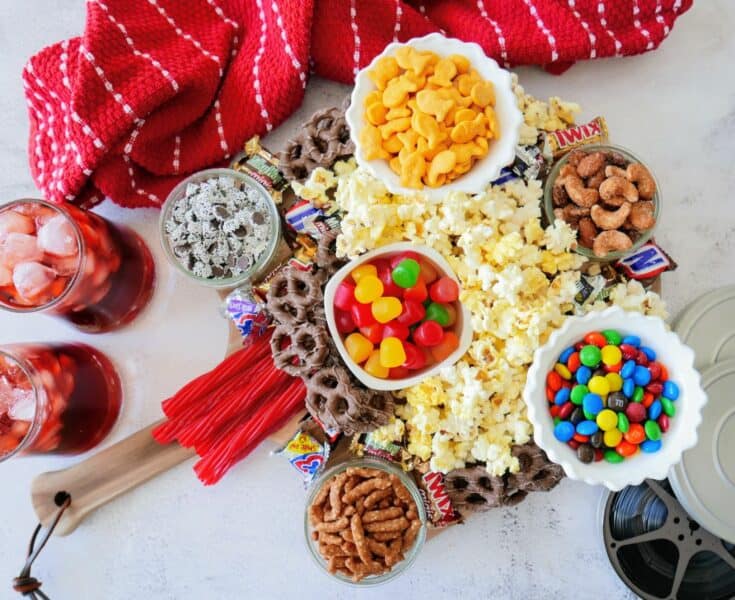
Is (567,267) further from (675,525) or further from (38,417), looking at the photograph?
(38,417)

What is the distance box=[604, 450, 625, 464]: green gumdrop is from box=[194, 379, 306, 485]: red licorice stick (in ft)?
1.67

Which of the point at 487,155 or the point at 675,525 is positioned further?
the point at 675,525

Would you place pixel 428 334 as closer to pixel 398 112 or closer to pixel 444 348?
pixel 444 348

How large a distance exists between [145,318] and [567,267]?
0.79m

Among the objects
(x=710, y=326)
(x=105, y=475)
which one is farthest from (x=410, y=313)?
(x=105, y=475)

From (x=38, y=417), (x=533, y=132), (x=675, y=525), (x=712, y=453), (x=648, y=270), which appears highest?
(x=533, y=132)

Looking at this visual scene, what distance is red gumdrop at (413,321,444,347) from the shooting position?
1125 millimetres

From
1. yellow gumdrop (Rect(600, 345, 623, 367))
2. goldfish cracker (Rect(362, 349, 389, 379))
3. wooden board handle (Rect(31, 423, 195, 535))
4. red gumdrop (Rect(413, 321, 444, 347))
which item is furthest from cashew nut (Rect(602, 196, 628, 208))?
wooden board handle (Rect(31, 423, 195, 535))

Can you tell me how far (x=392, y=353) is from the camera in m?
1.11

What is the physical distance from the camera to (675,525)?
1257 mm

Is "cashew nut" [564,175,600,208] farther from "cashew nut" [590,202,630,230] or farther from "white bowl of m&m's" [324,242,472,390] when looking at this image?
"white bowl of m&m's" [324,242,472,390]

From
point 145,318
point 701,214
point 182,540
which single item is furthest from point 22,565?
point 701,214

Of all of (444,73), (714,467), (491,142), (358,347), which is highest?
(444,73)

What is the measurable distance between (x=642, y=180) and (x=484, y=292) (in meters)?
0.33
